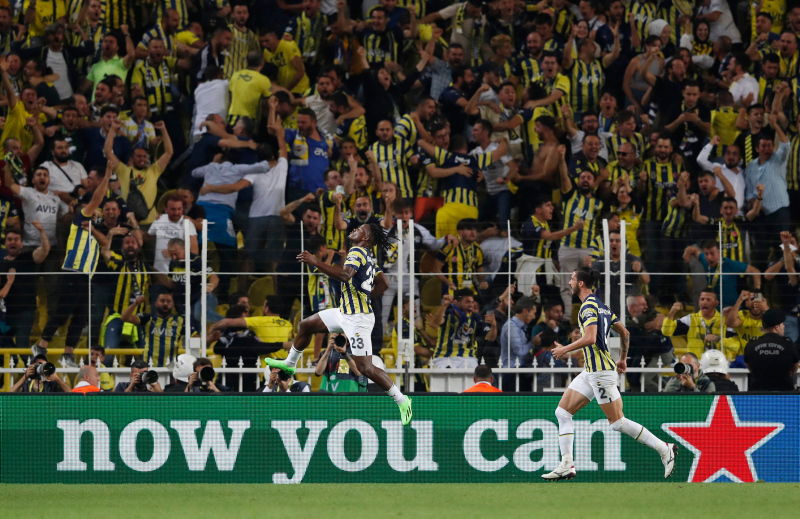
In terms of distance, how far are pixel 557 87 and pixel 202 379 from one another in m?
7.46

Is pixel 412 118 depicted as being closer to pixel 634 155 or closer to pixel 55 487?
pixel 634 155

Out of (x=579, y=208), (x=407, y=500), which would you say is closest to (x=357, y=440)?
(x=407, y=500)

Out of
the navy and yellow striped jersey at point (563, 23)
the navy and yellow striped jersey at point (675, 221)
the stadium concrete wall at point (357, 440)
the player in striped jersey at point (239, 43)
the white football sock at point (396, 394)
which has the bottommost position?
the stadium concrete wall at point (357, 440)

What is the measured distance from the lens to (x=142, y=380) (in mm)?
11938

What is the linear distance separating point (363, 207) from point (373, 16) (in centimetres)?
426

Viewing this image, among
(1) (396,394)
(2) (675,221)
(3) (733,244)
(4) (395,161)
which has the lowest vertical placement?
(1) (396,394)

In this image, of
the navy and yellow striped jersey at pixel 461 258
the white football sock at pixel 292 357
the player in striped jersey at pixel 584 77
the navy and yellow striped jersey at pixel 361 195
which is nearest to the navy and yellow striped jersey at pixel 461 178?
the navy and yellow striped jersey at pixel 361 195

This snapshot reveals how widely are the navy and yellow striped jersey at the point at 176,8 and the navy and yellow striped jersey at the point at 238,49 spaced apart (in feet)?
3.00

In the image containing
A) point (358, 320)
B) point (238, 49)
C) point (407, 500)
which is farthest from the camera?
point (238, 49)

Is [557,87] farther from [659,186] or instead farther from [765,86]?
[765,86]

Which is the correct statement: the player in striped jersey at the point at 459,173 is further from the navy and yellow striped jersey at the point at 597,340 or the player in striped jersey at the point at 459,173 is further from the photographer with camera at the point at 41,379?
the photographer with camera at the point at 41,379

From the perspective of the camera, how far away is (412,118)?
16.0 metres

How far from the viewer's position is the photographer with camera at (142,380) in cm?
1180

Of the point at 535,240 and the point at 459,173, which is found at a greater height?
the point at 459,173
